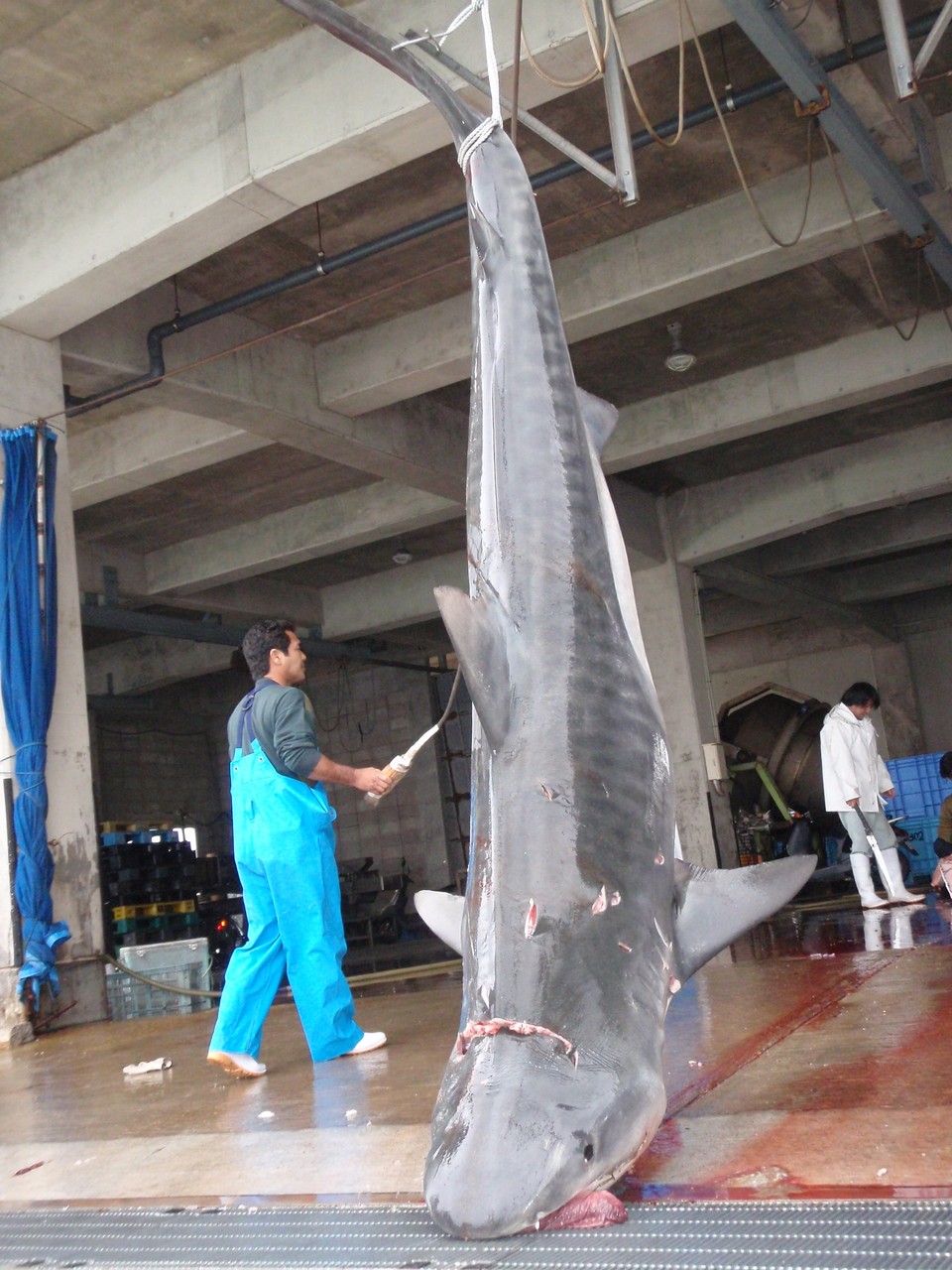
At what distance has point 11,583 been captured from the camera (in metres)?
7.74

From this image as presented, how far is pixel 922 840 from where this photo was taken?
14.1 m

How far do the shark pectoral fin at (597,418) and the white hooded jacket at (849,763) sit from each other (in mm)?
7524

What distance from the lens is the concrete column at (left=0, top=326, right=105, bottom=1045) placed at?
7.48m

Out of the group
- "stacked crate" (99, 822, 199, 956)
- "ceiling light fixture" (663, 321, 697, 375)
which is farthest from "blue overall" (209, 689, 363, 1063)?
"stacked crate" (99, 822, 199, 956)

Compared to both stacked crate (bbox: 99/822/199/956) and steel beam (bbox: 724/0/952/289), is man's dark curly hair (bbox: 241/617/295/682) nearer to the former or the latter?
steel beam (bbox: 724/0/952/289)

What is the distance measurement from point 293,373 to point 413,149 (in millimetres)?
3781

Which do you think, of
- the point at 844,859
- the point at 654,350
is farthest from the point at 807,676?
the point at 654,350

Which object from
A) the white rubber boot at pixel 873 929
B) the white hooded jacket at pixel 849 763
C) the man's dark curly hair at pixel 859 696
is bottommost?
the white rubber boot at pixel 873 929

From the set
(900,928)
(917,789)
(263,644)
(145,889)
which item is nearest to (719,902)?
(263,644)

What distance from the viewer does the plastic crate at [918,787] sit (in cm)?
1500

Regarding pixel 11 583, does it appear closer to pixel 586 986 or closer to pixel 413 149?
pixel 413 149

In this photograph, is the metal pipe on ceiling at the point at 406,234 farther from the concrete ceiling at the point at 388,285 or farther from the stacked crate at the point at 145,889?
the stacked crate at the point at 145,889

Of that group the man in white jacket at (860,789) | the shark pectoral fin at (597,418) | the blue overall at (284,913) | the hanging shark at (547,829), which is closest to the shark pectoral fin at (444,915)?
the hanging shark at (547,829)

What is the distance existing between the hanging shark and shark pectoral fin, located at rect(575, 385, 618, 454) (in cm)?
1
